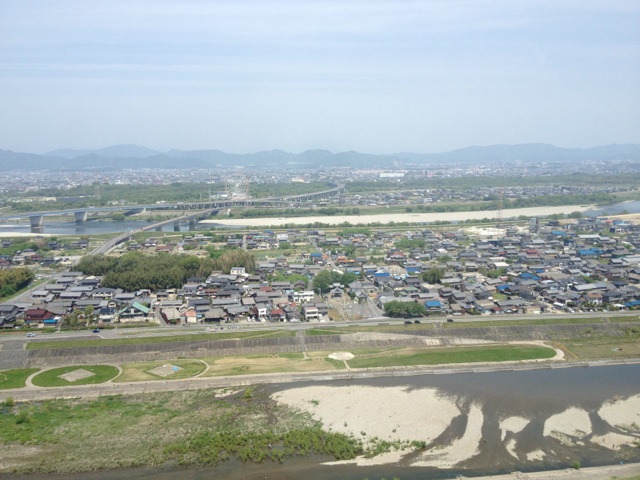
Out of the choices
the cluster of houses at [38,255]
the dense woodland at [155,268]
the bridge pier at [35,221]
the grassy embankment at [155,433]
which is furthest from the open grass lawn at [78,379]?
the bridge pier at [35,221]

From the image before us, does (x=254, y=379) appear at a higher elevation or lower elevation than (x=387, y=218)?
lower

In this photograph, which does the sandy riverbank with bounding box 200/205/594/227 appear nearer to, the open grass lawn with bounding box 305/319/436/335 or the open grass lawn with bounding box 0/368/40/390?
the open grass lawn with bounding box 305/319/436/335

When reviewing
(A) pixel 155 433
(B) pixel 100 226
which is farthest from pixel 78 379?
(B) pixel 100 226

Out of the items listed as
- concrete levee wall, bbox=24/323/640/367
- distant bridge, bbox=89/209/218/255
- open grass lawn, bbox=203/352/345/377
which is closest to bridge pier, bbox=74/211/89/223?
distant bridge, bbox=89/209/218/255

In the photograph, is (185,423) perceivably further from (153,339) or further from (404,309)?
(404,309)

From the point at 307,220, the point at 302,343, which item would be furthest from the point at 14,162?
the point at 302,343

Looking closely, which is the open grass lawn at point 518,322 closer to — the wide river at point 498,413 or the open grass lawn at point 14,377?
the wide river at point 498,413
